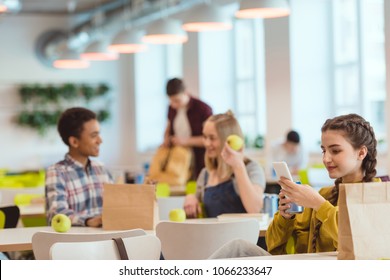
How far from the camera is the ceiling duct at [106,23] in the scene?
13.1 metres

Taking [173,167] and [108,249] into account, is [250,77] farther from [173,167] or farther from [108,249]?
[108,249]

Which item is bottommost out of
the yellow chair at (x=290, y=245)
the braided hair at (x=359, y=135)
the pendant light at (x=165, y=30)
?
the yellow chair at (x=290, y=245)

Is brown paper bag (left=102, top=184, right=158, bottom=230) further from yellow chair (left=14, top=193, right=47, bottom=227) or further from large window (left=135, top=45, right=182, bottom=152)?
large window (left=135, top=45, right=182, bottom=152)

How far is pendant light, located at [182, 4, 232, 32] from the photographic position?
26.8ft

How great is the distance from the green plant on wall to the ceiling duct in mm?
594

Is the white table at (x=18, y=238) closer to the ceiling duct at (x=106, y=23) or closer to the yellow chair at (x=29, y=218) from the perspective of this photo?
the yellow chair at (x=29, y=218)

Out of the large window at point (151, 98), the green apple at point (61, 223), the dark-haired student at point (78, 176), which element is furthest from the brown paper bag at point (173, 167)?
the large window at point (151, 98)

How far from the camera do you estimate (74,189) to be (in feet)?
17.1

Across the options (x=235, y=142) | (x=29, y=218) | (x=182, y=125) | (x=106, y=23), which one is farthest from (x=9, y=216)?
(x=106, y=23)

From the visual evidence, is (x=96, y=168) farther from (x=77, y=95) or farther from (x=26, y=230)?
(x=77, y=95)

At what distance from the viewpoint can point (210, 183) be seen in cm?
539

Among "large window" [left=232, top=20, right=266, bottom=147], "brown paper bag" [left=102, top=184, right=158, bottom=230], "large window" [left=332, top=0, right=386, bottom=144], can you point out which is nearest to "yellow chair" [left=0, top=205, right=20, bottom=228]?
"brown paper bag" [left=102, top=184, right=158, bottom=230]

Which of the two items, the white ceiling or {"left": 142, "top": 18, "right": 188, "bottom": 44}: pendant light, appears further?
the white ceiling

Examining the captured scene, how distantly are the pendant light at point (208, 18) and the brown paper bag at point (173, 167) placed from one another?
119 centimetres
